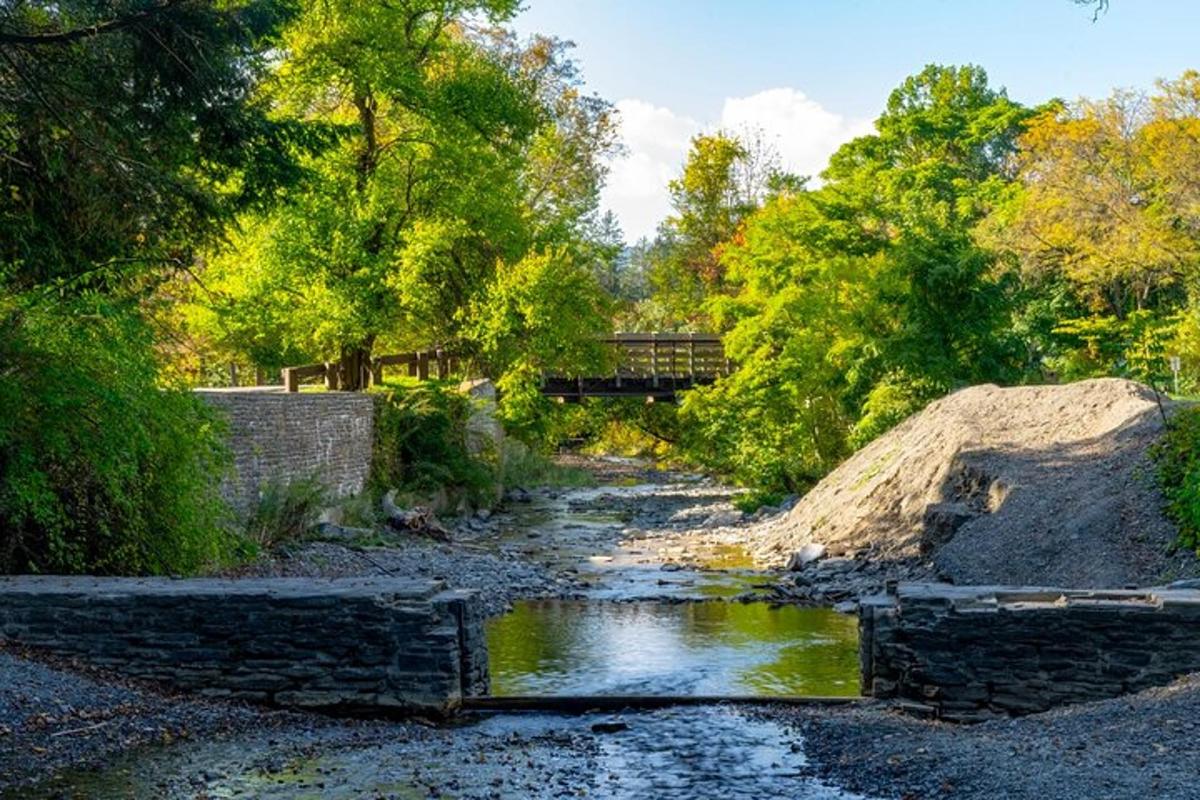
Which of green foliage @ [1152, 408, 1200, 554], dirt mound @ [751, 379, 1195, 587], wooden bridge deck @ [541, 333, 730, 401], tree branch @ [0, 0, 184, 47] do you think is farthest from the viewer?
wooden bridge deck @ [541, 333, 730, 401]

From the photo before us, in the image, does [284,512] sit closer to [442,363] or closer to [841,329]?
[841,329]

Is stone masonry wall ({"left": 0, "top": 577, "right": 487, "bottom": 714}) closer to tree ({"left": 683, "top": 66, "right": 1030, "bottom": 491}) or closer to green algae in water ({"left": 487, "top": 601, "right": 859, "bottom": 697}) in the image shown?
green algae in water ({"left": 487, "top": 601, "right": 859, "bottom": 697})

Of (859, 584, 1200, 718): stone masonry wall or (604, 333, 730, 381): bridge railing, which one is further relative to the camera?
(604, 333, 730, 381): bridge railing

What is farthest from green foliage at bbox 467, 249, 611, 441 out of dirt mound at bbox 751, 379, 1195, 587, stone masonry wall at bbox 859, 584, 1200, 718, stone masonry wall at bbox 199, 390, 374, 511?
stone masonry wall at bbox 859, 584, 1200, 718

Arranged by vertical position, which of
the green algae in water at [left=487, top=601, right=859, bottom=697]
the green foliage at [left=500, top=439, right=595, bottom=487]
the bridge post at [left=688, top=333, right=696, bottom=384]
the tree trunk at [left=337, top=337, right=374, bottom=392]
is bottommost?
the green algae in water at [left=487, top=601, right=859, bottom=697]

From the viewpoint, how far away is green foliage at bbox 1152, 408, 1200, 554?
45.1 feet

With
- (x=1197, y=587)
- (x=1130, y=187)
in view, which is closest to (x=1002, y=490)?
(x=1197, y=587)

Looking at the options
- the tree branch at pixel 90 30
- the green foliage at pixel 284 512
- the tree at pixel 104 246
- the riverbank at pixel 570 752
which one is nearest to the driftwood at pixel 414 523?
the green foliage at pixel 284 512

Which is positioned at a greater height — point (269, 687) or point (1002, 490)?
point (1002, 490)

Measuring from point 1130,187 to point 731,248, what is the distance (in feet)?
32.8

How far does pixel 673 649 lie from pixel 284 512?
21.5ft

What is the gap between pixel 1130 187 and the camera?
1184 inches

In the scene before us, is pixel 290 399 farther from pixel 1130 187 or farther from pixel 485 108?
pixel 1130 187

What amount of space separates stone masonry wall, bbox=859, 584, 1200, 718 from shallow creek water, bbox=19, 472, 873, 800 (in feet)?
3.96
